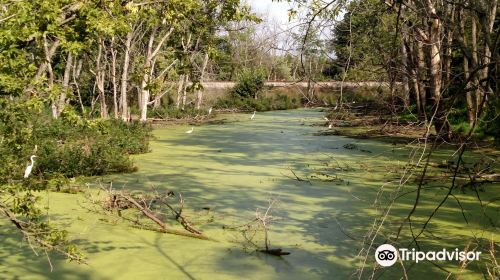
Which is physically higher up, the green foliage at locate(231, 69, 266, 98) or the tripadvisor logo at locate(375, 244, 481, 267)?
the green foliage at locate(231, 69, 266, 98)

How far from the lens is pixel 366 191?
275 inches

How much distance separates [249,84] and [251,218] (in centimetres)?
2178

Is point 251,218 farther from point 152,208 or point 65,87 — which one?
point 65,87

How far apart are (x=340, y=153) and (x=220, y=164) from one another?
2661 mm

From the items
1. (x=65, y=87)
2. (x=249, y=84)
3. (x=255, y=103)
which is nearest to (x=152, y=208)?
(x=65, y=87)

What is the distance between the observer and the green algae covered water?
13.7ft

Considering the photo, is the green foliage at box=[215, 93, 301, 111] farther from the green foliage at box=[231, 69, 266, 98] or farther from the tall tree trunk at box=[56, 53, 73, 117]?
the tall tree trunk at box=[56, 53, 73, 117]

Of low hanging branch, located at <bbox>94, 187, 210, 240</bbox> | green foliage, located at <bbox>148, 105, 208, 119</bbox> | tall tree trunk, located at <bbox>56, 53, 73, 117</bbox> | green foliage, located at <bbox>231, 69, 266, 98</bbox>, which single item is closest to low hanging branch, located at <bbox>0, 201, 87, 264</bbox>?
tall tree trunk, located at <bbox>56, 53, 73, 117</bbox>

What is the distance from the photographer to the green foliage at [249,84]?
27.2 metres

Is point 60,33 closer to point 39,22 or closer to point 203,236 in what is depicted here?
point 39,22

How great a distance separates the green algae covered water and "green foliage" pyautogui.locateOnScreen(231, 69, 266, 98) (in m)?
17.3

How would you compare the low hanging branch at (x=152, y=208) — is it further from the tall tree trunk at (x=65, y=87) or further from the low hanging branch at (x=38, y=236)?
the low hanging branch at (x=38, y=236)

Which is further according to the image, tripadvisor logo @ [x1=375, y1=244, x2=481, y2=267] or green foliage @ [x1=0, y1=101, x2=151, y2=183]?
green foliage @ [x1=0, y1=101, x2=151, y2=183]

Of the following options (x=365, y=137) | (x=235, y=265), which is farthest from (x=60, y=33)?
(x=365, y=137)
